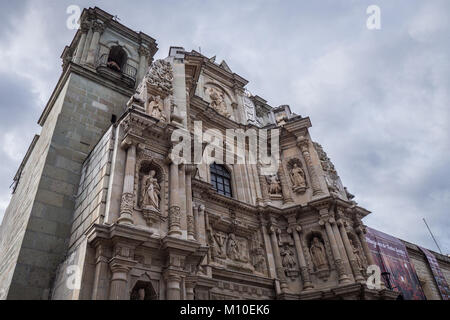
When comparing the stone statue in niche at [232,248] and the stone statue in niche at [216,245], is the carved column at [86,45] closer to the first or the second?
the stone statue in niche at [216,245]

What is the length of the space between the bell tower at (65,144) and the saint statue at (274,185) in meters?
8.94

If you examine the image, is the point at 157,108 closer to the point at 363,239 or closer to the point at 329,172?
the point at 329,172

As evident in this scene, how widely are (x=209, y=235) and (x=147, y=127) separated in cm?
579

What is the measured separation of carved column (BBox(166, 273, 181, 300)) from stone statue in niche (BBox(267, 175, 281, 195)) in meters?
10.7

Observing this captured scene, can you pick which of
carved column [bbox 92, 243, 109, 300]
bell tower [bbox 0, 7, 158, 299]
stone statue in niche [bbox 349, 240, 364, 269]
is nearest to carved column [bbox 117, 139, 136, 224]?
carved column [bbox 92, 243, 109, 300]

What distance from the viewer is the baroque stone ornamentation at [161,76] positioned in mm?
15133

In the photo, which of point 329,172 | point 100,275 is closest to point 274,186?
point 329,172

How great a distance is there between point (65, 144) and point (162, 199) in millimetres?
5318

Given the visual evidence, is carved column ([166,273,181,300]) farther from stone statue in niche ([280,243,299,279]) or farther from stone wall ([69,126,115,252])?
stone statue in niche ([280,243,299,279])

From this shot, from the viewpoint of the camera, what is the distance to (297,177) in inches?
785

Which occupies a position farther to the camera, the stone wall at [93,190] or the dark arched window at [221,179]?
the dark arched window at [221,179]

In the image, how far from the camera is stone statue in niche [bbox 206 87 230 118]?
73.1ft

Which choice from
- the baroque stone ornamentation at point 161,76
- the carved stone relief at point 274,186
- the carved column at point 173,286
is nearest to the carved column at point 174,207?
the carved column at point 173,286

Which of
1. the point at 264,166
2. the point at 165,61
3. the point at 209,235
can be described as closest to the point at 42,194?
the point at 209,235
